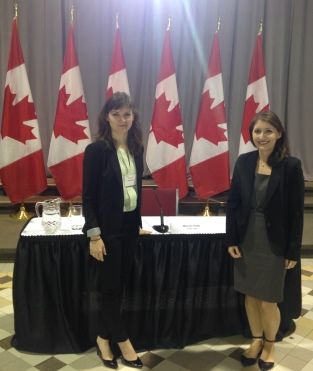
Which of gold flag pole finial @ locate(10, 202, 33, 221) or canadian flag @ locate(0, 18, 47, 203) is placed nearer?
canadian flag @ locate(0, 18, 47, 203)

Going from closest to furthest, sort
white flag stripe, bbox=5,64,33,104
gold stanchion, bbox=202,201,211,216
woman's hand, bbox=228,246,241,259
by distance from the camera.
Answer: woman's hand, bbox=228,246,241,259
white flag stripe, bbox=5,64,33,104
gold stanchion, bbox=202,201,211,216

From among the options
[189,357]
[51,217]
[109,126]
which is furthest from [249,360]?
[109,126]

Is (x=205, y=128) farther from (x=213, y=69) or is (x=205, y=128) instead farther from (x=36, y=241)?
(x=36, y=241)

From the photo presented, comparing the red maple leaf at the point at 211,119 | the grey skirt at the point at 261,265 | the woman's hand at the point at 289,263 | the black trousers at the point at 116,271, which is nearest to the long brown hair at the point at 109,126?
the black trousers at the point at 116,271

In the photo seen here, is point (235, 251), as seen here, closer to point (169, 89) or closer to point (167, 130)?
point (167, 130)

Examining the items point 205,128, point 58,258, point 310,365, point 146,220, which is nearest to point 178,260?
point 146,220

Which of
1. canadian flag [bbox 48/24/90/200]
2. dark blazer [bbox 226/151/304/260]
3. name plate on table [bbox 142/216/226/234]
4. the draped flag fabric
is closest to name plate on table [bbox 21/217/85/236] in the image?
name plate on table [bbox 142/216/226/234]

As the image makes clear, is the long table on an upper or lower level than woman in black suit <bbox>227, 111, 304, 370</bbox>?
lower

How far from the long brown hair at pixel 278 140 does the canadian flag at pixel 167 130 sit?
224 centimetres

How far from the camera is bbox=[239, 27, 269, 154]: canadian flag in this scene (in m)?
4.11

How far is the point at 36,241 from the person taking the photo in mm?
2041

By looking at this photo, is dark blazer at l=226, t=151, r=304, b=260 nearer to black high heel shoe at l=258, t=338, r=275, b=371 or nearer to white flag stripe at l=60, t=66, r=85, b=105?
black high heel shoe at l=258, t=338, r=275, b=371

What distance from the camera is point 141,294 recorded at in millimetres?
2191

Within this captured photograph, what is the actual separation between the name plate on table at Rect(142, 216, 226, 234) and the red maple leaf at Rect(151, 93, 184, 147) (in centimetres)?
169
